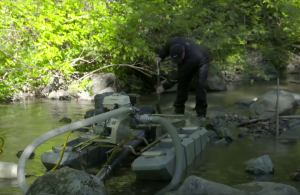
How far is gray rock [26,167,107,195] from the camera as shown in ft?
10.4

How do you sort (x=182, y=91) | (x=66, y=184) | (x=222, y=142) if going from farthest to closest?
(x=182, y=91), (x=222, y=142), (x=66, y=184)


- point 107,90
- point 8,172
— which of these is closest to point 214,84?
point 107,90

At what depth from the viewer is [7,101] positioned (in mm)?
12547

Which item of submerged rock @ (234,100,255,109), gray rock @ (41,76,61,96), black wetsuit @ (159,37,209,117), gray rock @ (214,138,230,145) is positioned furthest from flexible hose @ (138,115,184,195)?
→ gray rock @ (41,76,61,96)

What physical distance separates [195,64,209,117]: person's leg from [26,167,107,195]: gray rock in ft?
16.2

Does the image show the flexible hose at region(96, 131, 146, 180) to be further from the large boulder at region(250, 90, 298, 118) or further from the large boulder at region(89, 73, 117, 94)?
the large boulder at region(89, 73, 117, 94)

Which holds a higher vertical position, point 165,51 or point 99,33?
point 99,33

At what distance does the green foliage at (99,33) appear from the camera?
12.5 metres

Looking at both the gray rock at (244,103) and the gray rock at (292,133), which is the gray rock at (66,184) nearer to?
the gray rock at (292,133)

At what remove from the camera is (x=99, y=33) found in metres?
12.7

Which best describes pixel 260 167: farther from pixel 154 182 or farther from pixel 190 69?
pixel 190 69

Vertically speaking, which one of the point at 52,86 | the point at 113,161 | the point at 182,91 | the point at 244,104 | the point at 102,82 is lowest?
the point at 113,161

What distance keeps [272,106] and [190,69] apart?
173cm

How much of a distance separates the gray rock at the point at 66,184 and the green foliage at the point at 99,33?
9.17m
